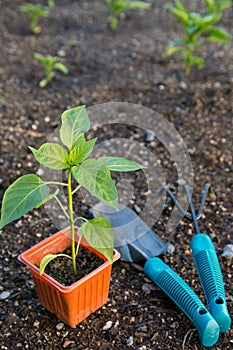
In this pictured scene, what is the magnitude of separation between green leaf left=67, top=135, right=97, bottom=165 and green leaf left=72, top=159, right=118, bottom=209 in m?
0.03

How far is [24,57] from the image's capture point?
322cm

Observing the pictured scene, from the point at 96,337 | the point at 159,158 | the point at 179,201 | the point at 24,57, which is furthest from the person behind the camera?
the point at 24,57

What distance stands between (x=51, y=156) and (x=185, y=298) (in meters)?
0.64

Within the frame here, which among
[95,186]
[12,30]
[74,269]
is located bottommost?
[12,30]

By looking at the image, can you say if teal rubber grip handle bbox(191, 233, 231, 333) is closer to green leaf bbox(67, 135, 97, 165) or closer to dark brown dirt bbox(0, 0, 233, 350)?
dark brown dirt bbox(0, 0, 233, 350)

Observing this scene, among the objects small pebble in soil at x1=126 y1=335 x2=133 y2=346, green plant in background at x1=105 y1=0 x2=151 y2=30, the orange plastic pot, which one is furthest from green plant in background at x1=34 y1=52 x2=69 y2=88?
small pebble in soil at x1=126 y1=335 x2=133 y2=346

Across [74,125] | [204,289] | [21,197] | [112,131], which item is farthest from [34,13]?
[204,289]

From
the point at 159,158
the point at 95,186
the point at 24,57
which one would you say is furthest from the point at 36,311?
the point at 24,57

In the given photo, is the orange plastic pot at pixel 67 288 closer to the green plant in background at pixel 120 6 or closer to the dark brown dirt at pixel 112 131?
the dark brown dirt at pixel 112 131

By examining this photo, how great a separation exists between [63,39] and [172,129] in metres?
1.30

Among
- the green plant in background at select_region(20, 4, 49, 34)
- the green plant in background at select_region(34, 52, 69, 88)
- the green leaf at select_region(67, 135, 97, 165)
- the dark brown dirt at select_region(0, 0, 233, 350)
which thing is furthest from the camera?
the green plant in background at select_region(20, 4, 49, 34)

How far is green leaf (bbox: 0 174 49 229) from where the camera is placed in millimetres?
1343

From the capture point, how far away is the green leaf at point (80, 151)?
1.39m

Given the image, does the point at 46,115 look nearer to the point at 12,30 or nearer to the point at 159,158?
the point at 159,158
